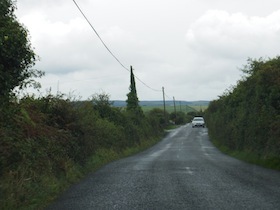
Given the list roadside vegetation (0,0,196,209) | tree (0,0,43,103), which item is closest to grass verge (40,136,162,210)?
roadside vegetation (0,0,196,209)

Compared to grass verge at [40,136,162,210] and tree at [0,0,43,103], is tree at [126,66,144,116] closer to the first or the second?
grass verge at [40,136,162,210]

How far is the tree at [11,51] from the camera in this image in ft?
34.7

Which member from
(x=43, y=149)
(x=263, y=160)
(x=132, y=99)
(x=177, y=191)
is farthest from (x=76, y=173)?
(x=132, y=99)

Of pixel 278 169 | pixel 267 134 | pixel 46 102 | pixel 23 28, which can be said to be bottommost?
pixel 278 169

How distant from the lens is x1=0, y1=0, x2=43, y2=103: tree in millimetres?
10578

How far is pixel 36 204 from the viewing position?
10148 mm

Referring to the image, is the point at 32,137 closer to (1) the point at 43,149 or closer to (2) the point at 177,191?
(1) the point at 43,149

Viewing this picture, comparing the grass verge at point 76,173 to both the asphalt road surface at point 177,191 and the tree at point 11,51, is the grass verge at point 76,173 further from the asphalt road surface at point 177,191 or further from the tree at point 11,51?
the tree at point 11,51

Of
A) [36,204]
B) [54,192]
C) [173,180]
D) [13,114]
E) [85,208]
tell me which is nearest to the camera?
[85,208]

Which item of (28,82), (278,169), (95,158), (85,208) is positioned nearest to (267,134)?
(278,169)

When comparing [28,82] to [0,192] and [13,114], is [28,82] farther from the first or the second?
[0,192]

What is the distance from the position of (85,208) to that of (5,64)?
4.53m

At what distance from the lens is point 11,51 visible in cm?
1071

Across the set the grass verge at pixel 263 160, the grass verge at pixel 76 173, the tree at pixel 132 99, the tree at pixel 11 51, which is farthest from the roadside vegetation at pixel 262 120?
the tree at pixel 132 99
